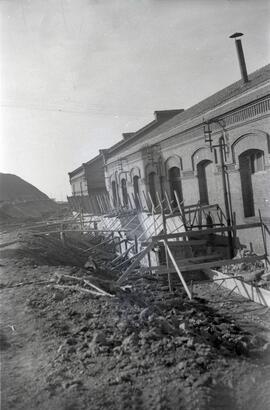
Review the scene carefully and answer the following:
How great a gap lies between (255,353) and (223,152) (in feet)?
24.9

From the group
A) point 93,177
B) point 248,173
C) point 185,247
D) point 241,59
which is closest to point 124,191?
point 93,177

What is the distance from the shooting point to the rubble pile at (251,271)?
9538 millimetres

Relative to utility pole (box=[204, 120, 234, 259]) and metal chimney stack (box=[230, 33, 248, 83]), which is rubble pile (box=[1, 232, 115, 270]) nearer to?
utility pole (box=[204, 120, 234, 259])

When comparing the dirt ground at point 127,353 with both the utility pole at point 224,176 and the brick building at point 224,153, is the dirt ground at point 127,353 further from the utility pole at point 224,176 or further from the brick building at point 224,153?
the brick building at point 224,153

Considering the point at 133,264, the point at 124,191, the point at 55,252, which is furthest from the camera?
the point at 124,191

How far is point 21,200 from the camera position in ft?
178

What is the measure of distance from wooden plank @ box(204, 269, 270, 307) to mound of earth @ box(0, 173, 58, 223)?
32.3m

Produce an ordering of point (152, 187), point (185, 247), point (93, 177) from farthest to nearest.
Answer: point (93, 177) → point (152, 187) → point (185, 247)

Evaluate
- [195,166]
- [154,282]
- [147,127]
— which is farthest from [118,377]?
[147,127]

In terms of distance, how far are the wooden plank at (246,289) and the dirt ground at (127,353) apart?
23 cm

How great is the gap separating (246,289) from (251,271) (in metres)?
1.55

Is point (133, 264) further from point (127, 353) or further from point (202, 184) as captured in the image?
point (202, 184)

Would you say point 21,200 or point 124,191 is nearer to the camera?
point 124,191

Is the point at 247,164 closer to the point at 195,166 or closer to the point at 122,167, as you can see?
the point at 195,166
